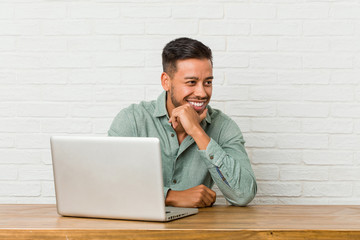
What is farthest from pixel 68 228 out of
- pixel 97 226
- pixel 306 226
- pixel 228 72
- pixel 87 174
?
pixel 228 72

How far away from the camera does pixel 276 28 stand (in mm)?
2547

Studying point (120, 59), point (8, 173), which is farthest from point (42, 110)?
point (120, 59)

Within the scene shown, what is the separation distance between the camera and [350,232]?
51.4 inches

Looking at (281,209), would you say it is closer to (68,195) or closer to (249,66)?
(68,195)

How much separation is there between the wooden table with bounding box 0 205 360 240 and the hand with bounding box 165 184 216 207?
15cm

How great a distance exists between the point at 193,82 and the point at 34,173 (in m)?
1.09

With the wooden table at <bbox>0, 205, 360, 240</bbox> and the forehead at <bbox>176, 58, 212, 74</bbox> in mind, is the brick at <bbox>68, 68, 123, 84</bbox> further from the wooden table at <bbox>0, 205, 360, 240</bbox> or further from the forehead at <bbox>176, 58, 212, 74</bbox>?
the wooden table at <bbox>0, 205, 360, 240</bbox>

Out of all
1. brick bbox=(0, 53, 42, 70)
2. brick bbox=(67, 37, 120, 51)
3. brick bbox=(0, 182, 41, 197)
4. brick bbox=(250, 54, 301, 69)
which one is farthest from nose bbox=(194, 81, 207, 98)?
brick bbox=(0, 182, 41, 197)

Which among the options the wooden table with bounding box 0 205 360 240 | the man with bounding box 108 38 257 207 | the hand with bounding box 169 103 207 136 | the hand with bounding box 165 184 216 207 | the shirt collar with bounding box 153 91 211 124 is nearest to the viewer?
the wooden table with bounding box 0 205 360 240

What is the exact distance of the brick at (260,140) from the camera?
2.57 metres

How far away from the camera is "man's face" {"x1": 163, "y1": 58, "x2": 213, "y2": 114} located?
208cm

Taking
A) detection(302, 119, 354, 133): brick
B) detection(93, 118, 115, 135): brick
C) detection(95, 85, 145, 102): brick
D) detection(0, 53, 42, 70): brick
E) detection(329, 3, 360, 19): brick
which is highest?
detection(329, 3, 360, 19): brick

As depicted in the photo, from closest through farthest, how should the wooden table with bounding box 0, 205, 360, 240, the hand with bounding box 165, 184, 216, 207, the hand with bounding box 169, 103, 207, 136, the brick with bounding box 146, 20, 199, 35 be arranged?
the wooden table with bounding box 0, 205, 360, 240 → the hand with bounding box 165, 184, 216, 207 → the hand with bounding box 169, 103, 207, 136 → the brick with bounding box 146, 20, 199, 35

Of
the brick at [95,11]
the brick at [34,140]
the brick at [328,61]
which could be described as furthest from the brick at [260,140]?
the brick at [34,140]
